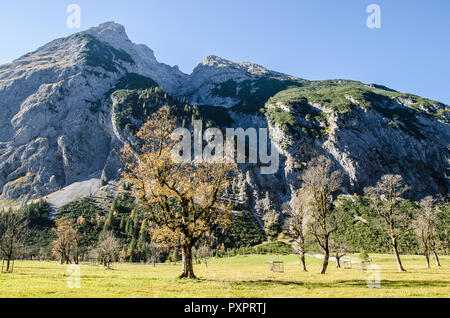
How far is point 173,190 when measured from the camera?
2423 centimetres

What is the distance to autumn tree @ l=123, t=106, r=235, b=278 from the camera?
23.5 meters

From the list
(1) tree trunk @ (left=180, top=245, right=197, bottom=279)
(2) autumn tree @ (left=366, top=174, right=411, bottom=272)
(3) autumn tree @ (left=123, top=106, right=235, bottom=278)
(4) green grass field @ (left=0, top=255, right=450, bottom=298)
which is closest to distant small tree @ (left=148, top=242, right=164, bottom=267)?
(4) green grass field @ (left=0, top=255, right=450, bottom=298)

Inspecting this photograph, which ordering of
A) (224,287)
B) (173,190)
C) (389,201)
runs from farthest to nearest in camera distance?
(389,201), (173,190), (224,287)

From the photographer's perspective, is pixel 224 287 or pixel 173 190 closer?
pixel 224 287

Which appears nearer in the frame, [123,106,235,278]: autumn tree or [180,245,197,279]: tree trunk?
[180,245,197,279]: tree trunk

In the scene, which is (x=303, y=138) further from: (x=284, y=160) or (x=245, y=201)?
(x=245, y=201)

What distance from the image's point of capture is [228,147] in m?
180

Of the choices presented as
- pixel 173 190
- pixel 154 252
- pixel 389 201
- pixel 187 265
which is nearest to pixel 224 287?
pixel 187 265

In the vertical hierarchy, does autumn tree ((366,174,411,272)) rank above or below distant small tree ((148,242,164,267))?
above

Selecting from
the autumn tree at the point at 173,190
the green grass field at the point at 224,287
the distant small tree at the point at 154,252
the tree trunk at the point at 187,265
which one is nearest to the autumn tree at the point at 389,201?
the green grass field at the point at 224,287

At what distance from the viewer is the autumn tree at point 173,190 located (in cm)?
2350

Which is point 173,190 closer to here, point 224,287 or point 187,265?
point 187,265

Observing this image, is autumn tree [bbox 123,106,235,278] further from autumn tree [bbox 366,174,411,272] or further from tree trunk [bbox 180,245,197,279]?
autumn tree [bbox 366,174,411,272]

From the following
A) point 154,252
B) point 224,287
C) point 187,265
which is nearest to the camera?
point 224,287
